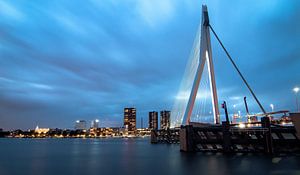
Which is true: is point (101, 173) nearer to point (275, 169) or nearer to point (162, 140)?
point (275, 169)

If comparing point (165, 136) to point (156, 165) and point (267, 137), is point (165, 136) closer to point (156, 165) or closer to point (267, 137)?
point (267, 137)

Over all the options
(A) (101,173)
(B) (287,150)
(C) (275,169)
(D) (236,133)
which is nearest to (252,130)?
(D) (236,133)

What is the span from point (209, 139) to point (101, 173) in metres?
21.1

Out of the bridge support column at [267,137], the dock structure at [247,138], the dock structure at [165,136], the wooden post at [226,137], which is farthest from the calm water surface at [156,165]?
the dock structure at [165,136]

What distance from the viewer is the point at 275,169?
21062 mm

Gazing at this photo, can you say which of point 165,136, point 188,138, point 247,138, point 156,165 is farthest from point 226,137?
point 165,136

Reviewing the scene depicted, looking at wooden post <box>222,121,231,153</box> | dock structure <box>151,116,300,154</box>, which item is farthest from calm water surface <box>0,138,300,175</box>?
dock structure <box>151,116,300,154</box>

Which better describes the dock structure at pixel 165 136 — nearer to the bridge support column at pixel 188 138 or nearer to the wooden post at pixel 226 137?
the bridge support column at pixel 188 138

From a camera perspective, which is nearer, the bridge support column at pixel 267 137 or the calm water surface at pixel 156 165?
the calm water surface at pixel 156 165

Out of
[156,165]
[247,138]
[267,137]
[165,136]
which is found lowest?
[156,165]

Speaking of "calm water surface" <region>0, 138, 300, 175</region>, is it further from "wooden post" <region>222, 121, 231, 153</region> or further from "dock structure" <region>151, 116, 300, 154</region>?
"dock structure" <region>151, 116, 300, 154</region>

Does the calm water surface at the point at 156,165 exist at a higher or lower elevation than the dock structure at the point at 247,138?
lower

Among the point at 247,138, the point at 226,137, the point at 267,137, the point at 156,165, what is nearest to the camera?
the point at 156,165

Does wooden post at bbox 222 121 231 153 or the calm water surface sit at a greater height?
wooden post at bbox 222 121 231 153
